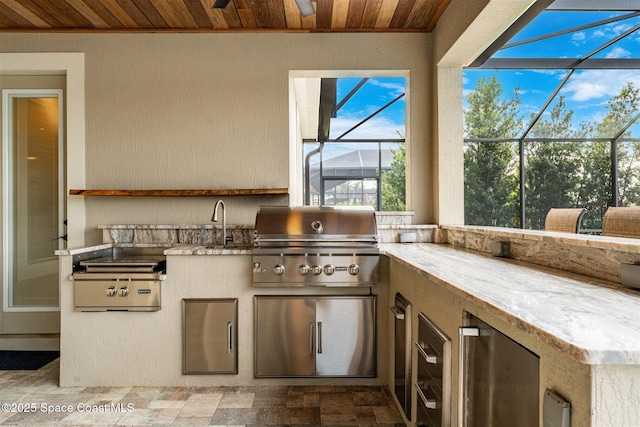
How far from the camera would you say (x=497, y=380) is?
1069mm

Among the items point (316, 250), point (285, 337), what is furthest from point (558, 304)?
point (285, 337)

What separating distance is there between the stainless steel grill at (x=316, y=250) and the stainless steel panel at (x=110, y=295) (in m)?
0.74

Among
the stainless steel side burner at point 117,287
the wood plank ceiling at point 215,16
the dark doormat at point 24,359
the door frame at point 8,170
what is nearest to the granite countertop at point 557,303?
the stainless steel side burner at point 117,287

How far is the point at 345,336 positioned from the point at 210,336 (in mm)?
883

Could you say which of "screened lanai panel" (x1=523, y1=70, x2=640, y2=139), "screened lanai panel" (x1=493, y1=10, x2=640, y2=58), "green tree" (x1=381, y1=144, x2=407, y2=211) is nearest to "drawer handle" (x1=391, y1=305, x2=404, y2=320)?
"screened lanai panel" (x1=493, y1=10, x2=640, y2=58)

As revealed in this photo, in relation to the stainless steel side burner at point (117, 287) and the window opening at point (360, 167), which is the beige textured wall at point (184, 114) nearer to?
the stainless steel side burner at point (117, 287)

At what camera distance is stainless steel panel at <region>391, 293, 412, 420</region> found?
191 centimetres

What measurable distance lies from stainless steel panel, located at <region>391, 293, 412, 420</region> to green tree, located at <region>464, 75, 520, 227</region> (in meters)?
3.95

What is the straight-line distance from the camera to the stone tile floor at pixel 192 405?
6.72 feet

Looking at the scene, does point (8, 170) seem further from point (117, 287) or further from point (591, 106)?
point (591, 106)

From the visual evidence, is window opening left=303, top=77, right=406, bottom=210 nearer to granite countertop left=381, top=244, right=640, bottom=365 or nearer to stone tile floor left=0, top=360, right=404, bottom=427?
stone tile floor left=0, top=360, right=404, bottom=427

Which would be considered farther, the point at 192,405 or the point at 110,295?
the point at 110,295

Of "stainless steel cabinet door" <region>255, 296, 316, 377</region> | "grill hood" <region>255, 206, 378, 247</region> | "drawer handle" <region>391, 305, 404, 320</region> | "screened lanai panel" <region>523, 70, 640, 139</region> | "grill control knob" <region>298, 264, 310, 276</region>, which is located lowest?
"stainless steel cabinet door" <region>255, 296, 316, 377</region>

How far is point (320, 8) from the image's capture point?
2.69 metres
